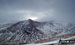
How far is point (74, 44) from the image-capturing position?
7700 cm

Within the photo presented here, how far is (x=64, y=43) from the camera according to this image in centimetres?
7750

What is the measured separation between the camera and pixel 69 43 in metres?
76.8

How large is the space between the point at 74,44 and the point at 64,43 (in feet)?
20.2

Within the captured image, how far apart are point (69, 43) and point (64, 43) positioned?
9.96 ft

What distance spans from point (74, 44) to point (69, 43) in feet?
10.7
